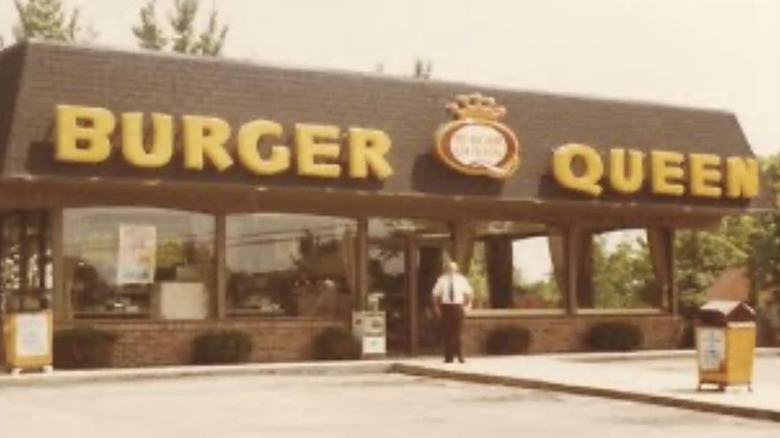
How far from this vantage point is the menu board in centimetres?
2166

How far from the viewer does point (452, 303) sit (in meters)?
23.9

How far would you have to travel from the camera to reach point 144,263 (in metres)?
24.3

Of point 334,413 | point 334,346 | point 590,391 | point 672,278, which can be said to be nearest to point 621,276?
point 672,278

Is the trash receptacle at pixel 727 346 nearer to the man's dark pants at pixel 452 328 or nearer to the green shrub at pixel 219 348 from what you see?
the man's dark pants at pixel 452 328

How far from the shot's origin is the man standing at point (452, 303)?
77.9ft

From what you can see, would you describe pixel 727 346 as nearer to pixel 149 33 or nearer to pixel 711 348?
pixel 711 348

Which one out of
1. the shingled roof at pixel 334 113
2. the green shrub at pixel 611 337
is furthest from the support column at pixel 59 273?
the green shrub at pixel 611 337

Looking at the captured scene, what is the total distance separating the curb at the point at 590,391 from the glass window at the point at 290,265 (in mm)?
3146

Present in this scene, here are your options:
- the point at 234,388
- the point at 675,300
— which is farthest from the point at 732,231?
the point at 234,388

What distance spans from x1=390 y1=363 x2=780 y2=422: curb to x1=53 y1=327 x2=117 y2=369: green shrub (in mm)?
5108

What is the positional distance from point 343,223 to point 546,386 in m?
8.42

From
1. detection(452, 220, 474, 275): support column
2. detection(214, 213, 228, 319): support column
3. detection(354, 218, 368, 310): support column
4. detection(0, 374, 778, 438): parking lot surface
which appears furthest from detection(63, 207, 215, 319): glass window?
detection(452, 220, 474, 275): support column

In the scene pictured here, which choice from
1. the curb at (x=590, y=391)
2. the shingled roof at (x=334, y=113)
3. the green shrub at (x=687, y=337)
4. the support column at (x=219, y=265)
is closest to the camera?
the curb at (x=590, y=391)

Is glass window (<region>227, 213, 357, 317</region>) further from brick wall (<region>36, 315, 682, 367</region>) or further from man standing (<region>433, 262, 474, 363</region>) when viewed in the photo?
man standing (<region>433, 262, 474, 363</region>)
